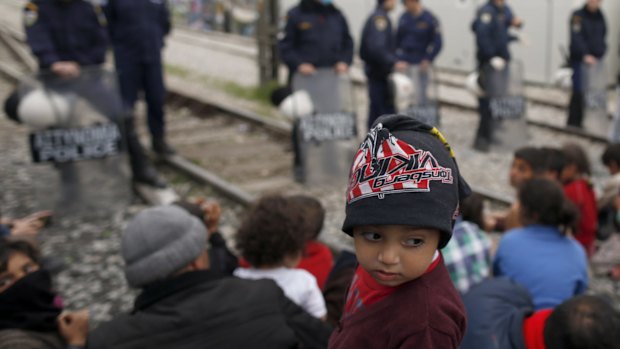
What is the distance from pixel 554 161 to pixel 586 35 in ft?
15.6

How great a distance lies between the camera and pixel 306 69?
6234 mm

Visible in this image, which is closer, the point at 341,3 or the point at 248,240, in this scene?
the point at 248,240

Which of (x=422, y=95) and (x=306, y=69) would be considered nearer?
(x=306, y=69)

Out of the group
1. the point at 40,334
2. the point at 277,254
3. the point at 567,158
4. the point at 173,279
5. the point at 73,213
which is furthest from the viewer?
the point at 73,213

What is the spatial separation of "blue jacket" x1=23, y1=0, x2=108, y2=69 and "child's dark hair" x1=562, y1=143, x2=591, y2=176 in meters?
4.00

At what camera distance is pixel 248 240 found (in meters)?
2.70

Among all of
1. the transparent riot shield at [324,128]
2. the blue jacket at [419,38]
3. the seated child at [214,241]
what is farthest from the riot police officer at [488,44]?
the seated child at [214,241]

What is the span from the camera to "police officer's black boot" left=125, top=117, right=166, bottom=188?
6066mm

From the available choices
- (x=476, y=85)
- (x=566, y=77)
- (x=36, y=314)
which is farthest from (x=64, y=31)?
(x=566, y=77)

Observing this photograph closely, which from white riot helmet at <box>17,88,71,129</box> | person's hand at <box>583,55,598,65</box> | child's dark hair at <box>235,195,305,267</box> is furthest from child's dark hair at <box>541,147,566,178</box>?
person's hand at <box>583,55,598,65</box>

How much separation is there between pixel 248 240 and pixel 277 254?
14cm

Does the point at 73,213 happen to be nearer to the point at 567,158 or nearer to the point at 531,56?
the point at 567,158

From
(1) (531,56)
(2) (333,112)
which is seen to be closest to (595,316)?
(2) (333,112)

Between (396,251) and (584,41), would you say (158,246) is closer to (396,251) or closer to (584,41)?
(396,251)
